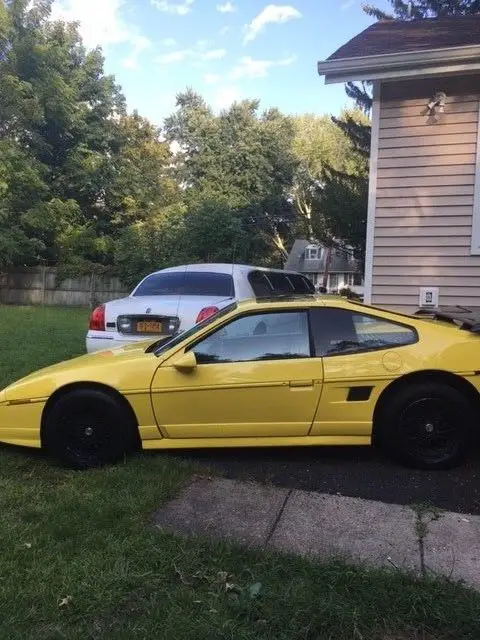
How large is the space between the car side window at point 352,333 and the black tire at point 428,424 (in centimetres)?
38

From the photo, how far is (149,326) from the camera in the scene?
6559 mm

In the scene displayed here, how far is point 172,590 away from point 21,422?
220 cm

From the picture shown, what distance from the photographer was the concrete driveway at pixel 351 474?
3.89m

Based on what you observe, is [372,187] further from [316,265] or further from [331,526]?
[316,265]

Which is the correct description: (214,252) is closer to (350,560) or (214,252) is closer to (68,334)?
(68,334)

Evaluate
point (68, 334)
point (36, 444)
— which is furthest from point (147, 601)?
point (68, 334)

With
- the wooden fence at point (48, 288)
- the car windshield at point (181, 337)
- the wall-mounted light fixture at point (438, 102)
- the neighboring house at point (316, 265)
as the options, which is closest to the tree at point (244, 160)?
the neighboring house at point (316, 265)

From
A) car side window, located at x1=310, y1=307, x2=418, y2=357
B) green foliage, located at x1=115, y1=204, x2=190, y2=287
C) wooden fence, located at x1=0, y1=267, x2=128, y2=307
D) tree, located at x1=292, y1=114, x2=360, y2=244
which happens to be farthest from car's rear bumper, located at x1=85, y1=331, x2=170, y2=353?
tree, located at x1=292, y1=114, x2=360, y2=244

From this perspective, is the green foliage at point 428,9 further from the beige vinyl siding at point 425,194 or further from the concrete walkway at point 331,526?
the concrete walkway at point 331,526

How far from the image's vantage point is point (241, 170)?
3981cm

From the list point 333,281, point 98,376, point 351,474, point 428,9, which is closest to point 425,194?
point 351,474

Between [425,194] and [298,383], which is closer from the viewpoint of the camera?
[298,383]

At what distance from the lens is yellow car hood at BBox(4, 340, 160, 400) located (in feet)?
14.3

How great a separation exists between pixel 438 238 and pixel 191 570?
526cm
